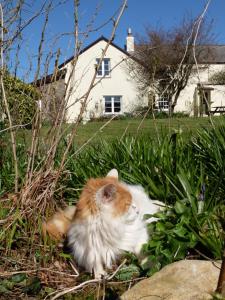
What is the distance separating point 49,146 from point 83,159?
100cm

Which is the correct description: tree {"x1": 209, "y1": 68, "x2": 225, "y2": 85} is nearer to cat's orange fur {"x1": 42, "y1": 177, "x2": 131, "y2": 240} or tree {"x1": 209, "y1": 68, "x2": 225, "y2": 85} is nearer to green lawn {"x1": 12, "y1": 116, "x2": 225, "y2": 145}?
green lawn {"x1": 12, "y1": 116, "x2": 225, "y2": 145}

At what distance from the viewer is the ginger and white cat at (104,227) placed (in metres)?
2.99

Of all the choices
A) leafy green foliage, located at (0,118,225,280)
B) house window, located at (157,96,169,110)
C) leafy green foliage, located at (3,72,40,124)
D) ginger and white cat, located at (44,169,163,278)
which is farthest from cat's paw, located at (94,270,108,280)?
house window, located at (157,96,169,110)

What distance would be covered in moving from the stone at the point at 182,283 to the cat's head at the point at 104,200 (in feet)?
2.17

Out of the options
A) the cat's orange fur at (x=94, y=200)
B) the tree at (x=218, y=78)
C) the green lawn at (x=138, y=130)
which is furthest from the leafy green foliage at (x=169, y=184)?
the tree at (x=218, y=78)

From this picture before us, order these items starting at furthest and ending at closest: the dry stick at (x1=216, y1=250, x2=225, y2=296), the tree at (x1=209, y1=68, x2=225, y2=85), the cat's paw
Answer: the tree at (x1=209, y1=68, x2=225, y2=85) → the cat's paw → the dry stick at (x1=216, y1=250, x2=225, y2=296)

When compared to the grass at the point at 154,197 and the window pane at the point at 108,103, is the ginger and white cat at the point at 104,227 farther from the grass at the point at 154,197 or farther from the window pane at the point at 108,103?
the window pane at the point at 108,103

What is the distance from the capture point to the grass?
9.75ft

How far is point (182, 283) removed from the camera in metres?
2.35

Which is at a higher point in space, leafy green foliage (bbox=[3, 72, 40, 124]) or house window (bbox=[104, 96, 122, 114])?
house window (bbox=[104, 96, 122, 114])

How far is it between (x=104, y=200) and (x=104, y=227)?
19 centimetres

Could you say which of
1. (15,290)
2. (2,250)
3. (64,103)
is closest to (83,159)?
(64,103)

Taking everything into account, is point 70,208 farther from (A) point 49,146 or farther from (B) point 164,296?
(B) point 164,296

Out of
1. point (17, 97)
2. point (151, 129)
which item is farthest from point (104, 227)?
point (151, 129)
